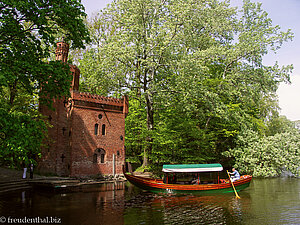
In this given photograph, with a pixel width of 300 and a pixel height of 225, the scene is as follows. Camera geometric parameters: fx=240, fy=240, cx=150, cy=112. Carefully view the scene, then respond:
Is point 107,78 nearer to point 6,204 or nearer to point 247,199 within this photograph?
point 6,204

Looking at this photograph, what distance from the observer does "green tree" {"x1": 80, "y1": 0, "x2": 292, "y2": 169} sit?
26.0 m

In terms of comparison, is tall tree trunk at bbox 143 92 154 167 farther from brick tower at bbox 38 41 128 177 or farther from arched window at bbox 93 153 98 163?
arched window at bbox 93 153 98 163

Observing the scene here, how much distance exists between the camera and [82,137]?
27.6 metres

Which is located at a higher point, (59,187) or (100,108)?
(100,108)

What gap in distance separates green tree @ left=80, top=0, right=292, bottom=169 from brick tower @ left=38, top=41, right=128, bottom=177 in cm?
279

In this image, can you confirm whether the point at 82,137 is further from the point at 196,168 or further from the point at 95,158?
the point at 196,168

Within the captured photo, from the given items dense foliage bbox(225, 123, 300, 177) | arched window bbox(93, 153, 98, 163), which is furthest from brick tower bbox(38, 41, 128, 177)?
dense foliage bbox(225, 123, 300, 177)

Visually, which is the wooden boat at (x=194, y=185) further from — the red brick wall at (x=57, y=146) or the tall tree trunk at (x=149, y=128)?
the red brick wall at (x=57, y=146)

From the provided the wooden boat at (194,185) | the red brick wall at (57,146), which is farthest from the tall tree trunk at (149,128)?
the wooden boat at (194,185)

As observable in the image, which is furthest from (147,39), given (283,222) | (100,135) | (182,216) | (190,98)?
(283,222)

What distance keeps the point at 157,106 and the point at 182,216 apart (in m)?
20.1

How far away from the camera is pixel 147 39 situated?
24906mm

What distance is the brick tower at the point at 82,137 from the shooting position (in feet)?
88.2

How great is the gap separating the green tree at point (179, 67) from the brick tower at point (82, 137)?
2.79 meters
